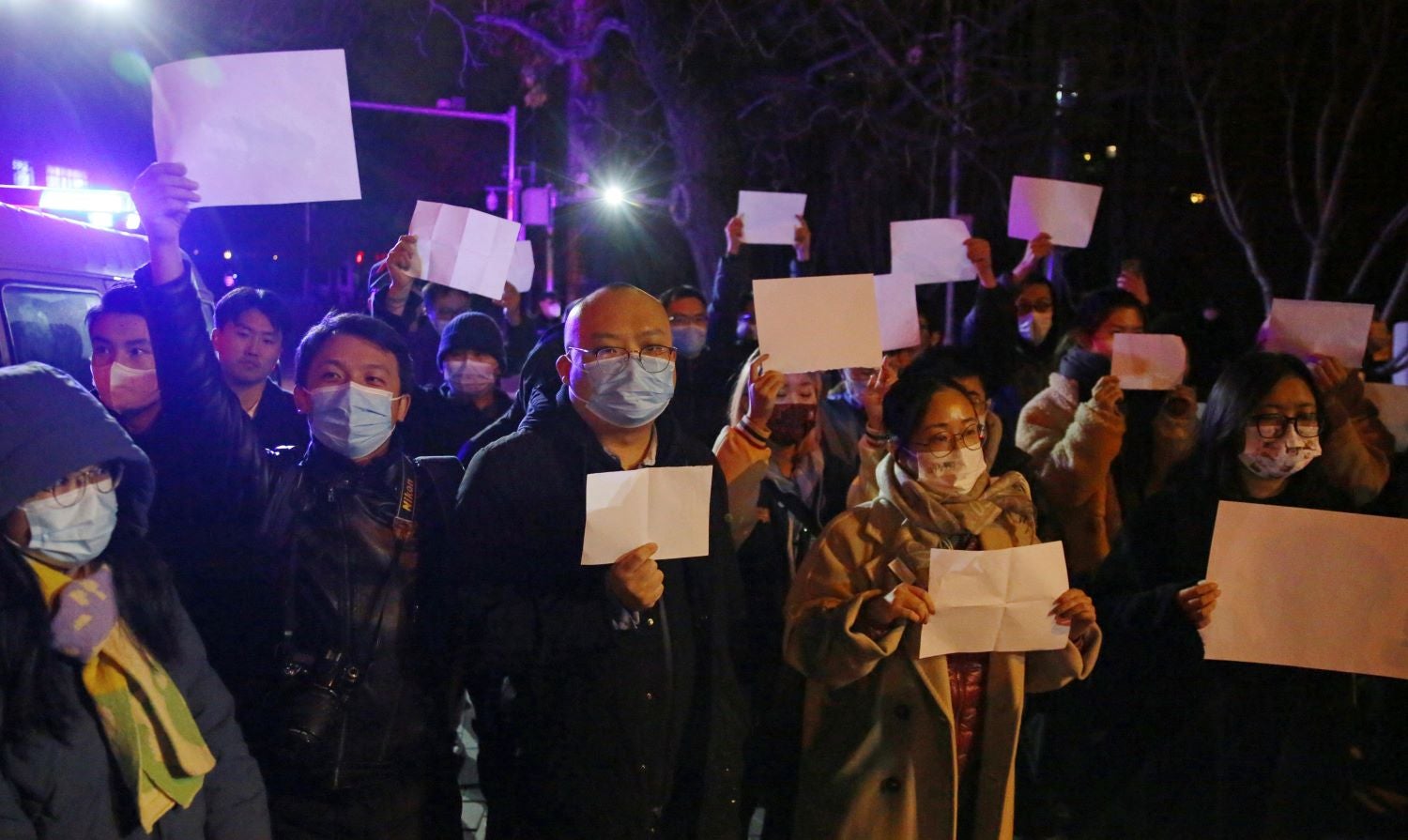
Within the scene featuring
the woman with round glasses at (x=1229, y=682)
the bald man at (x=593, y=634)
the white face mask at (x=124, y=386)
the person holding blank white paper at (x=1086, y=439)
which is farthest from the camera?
the person holding blank white paper at (x=1086, y=439)

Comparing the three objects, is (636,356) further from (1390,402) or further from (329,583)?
(1390,402)

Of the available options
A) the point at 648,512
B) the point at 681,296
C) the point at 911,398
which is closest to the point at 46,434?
the point at 648,512

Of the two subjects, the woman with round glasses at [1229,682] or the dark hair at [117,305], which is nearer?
the woman with round glasses at [1229,682]

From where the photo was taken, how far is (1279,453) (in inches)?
124

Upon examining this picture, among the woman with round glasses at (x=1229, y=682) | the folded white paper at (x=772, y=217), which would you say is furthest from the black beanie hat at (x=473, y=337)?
the woman with round glasses at (x=1229, y=682)

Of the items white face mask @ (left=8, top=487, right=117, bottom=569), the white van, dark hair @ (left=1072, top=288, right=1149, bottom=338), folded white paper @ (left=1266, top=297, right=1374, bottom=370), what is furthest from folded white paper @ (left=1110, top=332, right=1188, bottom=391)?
the white van

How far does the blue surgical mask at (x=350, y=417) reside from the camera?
2801 millimetres

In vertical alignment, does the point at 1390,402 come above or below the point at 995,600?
above

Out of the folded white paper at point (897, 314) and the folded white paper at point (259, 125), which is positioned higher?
the folded white paper at point (259, 125)

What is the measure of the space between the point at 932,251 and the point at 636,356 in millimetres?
2847

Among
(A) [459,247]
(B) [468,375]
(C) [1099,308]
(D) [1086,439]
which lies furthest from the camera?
(B) [468,375]

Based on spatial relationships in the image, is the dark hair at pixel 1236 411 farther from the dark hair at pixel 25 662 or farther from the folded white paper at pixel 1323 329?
the dark hair at pixel 25 662

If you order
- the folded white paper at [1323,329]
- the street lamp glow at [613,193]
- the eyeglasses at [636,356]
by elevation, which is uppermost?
the street lamp glow at [613,193]

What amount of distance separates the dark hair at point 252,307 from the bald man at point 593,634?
5.06ft
